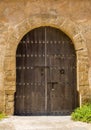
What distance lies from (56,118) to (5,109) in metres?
1.42

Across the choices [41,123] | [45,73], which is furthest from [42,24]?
[41,123]

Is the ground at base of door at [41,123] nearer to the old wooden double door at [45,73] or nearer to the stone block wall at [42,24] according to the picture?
the old wooden double door at [45,73]

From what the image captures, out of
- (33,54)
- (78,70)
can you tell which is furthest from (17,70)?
(78,70)

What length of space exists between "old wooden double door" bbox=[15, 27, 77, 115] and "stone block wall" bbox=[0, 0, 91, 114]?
0.29 meters

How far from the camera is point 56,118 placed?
370 inches

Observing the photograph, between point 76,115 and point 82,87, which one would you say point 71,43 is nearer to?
point 82,87

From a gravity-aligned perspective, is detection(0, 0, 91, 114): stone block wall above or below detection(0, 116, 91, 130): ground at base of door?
above

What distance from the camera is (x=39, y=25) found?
998 centimetres

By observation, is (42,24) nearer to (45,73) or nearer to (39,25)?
(39,25)

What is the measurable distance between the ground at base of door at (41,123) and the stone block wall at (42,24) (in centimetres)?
76

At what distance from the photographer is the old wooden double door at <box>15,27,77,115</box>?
10047mm

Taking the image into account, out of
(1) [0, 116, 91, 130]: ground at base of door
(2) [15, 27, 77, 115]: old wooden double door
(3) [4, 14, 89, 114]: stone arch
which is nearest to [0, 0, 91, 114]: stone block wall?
(3) [4, 14, 89, 114]: stone arch

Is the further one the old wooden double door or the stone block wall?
the old wooden double door

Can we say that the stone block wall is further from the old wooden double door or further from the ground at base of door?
the ground at base of door
